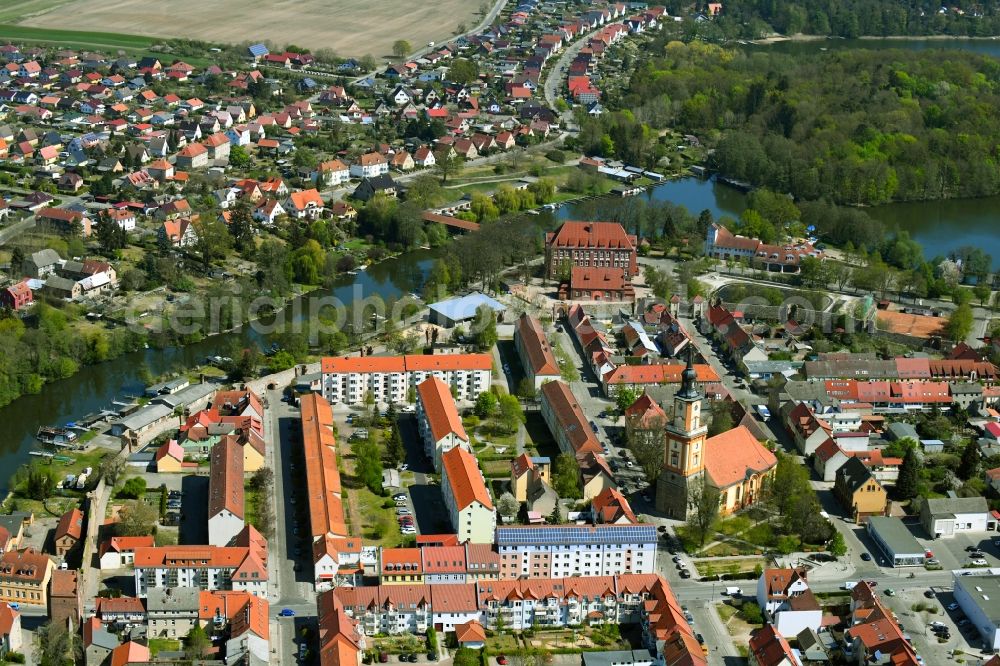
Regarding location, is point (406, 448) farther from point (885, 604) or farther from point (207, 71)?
point (207, 71)

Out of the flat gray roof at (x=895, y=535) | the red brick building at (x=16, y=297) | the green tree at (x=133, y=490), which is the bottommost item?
the flat gray roof at (x=895, y=535)

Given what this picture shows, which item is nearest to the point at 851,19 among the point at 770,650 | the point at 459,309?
the point at 459,309

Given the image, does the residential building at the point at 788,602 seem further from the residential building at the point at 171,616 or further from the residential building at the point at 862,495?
the residential building at the point at 171,616

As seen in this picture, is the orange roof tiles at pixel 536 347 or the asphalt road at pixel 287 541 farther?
the orange roof tiles at pixel 536 347

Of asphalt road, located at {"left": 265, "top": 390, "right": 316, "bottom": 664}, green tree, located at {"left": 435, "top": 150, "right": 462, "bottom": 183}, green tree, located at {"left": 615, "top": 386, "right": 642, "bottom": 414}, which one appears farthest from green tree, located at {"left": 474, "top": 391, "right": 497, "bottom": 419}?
green tree, located at {"left": 435, "top": 150, "right": 462, "bottom": 183}

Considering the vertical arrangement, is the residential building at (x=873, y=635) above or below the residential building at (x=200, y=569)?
below

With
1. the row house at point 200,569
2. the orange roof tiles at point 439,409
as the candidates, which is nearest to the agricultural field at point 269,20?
the orange roof tiles at point 439,409

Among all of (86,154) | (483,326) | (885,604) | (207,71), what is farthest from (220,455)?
(207,71)

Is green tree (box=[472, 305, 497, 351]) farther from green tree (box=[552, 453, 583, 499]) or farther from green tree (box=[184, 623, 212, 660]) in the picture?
green tree (box=[184, 623, 212, 660])
